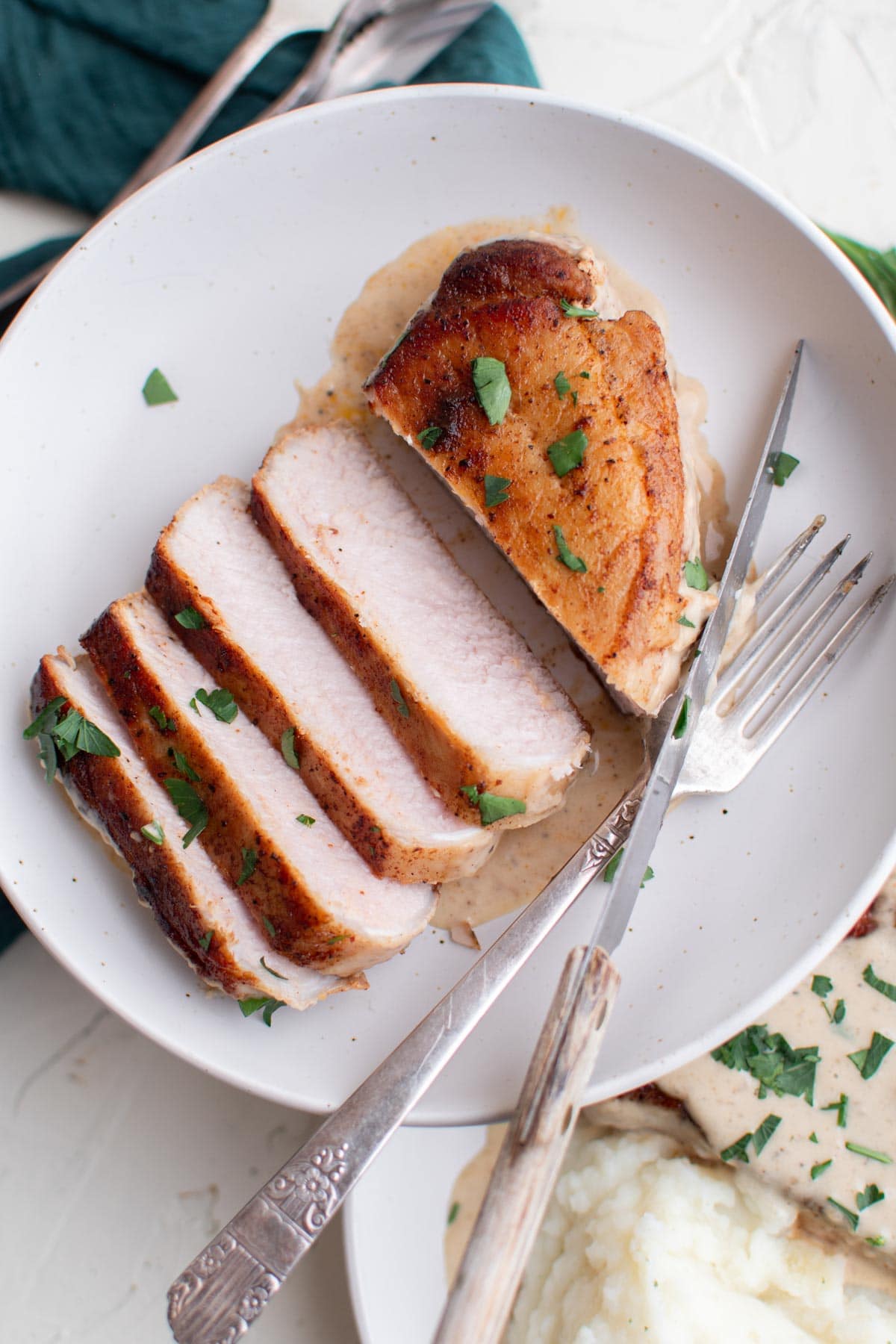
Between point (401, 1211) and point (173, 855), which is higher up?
point (173, 855)

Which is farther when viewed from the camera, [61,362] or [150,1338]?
[150,1338]

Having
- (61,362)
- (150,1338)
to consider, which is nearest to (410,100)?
(61,362)

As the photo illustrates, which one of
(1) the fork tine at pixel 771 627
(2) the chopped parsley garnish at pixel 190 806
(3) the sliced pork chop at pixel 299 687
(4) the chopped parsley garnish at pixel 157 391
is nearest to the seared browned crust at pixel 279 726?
(3) the sliced pork chop at pixel 299 687

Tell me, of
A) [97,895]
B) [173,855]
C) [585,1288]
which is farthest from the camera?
[585,1288]

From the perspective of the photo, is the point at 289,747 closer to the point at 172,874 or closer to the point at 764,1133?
the point at 172,874

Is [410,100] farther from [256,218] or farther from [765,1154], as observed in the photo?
[765,1154]

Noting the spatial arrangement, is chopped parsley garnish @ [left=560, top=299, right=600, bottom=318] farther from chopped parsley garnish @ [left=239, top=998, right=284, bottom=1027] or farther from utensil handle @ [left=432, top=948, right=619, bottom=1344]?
chopped parsley garnish @ [left=239, top=998, right=284, bottom=1027]

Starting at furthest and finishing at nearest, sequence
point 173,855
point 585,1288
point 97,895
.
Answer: point 585,1288 < point 97,895 < point 173,855
